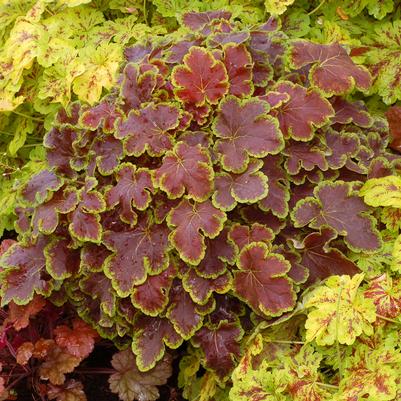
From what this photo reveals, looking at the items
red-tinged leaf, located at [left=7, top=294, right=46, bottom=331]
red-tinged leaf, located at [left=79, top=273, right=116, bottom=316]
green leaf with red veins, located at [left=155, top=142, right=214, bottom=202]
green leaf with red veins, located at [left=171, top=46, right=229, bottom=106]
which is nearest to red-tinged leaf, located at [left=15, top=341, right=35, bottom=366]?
red-tinged leaf, located at [left=7, top=294, right=46, bottom=331]

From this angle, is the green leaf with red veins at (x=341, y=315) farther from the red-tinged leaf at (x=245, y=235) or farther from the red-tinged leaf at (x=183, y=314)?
the red-tinged leaf at (x=183, y=314)

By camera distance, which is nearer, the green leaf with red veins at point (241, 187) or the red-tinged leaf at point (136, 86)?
the green leaf with red veins at point (241, 187)

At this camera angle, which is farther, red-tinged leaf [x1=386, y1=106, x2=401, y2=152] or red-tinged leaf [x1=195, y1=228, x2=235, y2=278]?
red-tinged leaf [x1=386, y1=106, x2=401, y2=152]

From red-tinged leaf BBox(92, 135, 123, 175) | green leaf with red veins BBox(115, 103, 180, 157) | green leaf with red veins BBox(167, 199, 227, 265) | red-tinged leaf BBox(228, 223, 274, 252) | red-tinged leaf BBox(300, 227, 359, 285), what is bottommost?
red-tinged leaf BBox(300, 227, 359, 285)

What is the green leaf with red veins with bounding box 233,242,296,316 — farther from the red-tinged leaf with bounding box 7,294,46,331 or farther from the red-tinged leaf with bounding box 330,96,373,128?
the red-tinged leaf with bounding box 7,294,46,331

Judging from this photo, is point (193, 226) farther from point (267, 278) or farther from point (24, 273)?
point (24, 273)

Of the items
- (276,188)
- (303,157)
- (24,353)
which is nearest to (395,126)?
(303,157)

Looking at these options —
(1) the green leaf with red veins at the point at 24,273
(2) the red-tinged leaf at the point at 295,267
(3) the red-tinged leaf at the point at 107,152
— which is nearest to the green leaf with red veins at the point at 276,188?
(2) the red-tinged leaf at the point at 295,267

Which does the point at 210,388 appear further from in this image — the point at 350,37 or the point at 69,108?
the point at 350,37
